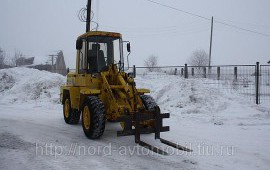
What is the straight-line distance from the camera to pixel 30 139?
866cm

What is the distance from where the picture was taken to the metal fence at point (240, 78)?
14795mm

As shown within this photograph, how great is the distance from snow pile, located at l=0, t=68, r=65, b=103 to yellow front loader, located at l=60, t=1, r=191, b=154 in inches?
317

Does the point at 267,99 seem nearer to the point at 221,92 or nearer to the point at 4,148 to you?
the point at 221,92

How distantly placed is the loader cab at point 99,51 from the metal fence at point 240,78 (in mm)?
7304

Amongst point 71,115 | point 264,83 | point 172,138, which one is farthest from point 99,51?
point 264,83

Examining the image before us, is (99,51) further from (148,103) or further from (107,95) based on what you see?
(148,103)

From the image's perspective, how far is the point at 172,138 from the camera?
854 cm

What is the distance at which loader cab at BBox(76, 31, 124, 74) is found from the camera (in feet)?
31.4

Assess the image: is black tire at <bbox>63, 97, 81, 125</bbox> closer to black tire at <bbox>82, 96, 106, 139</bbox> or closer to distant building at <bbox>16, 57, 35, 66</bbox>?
black tire at <bbox>82, 96, 106, 139</bbox>

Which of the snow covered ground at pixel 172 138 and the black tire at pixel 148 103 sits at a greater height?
the black tire at pixel 148 103

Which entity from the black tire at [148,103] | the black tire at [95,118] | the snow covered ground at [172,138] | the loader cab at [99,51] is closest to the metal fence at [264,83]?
the snow covered ground at [172,138]

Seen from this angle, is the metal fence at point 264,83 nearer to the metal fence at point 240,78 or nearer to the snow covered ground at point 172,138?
the metal fence at point 240,78

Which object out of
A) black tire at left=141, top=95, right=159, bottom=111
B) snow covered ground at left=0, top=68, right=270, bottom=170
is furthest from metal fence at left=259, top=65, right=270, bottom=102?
black tire at left=141, top=95, right=159, bottom=111

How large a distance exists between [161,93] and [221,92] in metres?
3.03
